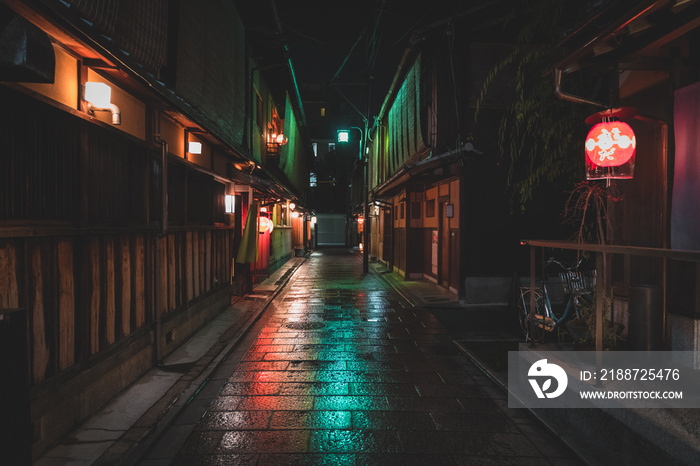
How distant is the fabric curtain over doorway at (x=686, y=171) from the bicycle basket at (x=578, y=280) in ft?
9.09

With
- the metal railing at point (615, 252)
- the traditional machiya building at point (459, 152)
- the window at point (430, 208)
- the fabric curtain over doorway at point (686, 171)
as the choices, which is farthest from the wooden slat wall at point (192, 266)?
the window at point (430, 208)

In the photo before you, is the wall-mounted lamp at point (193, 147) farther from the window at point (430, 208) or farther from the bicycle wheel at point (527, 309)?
the window at point (430, 208)

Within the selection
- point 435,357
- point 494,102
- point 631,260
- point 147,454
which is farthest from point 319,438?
point 494,102

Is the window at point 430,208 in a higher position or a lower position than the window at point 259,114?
lower

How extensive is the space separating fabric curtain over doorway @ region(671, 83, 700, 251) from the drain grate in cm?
870

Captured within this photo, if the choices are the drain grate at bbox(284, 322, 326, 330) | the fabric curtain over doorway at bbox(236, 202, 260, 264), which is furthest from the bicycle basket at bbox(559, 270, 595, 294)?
the fabric curtain over doorway at bbox(236, 202, 260, 264)

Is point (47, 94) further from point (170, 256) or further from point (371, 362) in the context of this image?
point (371, 362)

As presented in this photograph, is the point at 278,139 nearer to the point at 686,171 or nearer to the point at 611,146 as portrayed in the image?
the point at 611,146

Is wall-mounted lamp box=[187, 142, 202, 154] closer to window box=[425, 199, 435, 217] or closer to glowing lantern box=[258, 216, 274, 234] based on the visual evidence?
glowing lantern box=[258, 216, 274, 234]

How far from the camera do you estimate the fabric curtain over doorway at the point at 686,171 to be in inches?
247

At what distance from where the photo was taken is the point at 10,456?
3.50 m

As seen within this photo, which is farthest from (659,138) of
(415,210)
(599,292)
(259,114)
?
(259,114)

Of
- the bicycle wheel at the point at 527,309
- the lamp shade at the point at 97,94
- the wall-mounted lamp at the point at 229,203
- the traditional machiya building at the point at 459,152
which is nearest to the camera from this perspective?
the lamp shade at the point at 97,94

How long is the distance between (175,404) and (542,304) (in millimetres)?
8114
